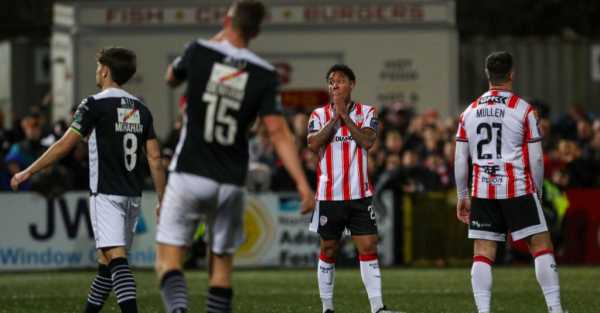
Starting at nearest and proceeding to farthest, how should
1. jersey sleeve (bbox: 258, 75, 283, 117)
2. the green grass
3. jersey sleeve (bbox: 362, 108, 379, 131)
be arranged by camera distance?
1. jersey sleeve (bbox: 258, 75, 283, 117)
2. jersey sleeve (bbox: 362, 108, 379, 131)
3. the green grass

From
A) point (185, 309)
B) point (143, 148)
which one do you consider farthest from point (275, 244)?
point (185, 309)

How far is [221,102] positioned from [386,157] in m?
14.4

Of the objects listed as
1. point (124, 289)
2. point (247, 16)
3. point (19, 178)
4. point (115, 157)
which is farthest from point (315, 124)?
point (247, 16)

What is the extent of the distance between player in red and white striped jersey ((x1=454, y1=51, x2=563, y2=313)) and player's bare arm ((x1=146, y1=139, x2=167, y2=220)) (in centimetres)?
238

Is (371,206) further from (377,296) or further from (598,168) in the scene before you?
(598,168)

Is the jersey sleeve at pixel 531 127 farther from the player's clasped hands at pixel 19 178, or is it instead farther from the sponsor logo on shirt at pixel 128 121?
the player's clasped hands at pixel 19 178

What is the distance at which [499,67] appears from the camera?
37.0 ft

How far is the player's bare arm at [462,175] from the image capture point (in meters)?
11.5

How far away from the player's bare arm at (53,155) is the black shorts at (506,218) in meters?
3.08

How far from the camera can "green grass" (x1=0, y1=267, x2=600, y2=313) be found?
1405 centimetres

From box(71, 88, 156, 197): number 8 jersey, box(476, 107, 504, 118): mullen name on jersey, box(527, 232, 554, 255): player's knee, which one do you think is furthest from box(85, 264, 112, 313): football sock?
box(527, 232, 554, 255): player's knee

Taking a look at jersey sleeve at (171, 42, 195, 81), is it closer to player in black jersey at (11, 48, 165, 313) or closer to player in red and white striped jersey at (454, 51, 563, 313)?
player in black jersey at (11, 48, 165, 313)

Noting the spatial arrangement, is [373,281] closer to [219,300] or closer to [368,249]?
[368,249]

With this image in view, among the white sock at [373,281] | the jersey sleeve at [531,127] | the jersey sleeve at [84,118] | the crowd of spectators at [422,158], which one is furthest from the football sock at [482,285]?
the crowd of spectators at [422,158]
